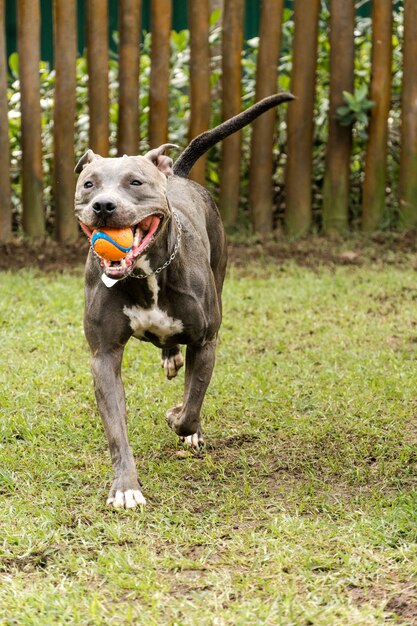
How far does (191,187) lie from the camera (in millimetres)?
5609

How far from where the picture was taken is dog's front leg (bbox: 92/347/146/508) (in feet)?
14.5

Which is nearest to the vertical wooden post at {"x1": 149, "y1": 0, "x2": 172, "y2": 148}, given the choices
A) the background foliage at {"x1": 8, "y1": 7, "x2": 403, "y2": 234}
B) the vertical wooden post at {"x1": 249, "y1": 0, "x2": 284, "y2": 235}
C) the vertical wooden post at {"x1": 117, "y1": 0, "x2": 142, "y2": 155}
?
the vertical wooden post at {"x1": 117, "y1": 0, "x2": 142, "y2": 155}

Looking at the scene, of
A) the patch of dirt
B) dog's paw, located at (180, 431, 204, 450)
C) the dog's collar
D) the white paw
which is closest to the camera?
the white paw

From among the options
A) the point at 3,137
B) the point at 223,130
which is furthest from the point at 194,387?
the point at 3,137

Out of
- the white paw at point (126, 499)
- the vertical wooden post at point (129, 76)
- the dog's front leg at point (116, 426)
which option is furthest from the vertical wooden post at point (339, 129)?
the white paw at point (126, 499)

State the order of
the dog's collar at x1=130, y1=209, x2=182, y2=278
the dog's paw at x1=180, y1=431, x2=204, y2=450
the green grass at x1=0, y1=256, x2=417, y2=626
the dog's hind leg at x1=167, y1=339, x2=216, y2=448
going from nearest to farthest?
the green grass at x1=0, y1=256, x2=417, y2=626, the dog's collar at x1=130, y1=209, x2=182, y2=278, the dog's hind leg at x1=167, y1=339, x2=216, y2=448, the dog's paw at x1=180, y1=431, x2=204, y2=450

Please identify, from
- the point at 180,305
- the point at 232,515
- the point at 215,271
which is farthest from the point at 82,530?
the point at 215,271

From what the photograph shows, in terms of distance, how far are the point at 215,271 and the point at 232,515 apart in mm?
1659

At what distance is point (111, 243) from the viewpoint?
4.22 metres

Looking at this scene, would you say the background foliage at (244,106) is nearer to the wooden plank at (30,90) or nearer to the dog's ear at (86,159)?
the wooden plank at (30,90)

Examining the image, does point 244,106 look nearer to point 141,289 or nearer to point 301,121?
point 301,121

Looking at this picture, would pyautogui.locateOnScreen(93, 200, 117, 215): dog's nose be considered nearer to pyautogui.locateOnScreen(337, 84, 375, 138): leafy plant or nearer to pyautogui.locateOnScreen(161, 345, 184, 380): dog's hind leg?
pyautogui.locateOnScreen(161, 345, 184, 380): dog's hind leg

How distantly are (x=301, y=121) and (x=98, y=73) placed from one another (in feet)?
5.78

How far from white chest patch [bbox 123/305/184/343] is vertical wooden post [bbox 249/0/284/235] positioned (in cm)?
463
